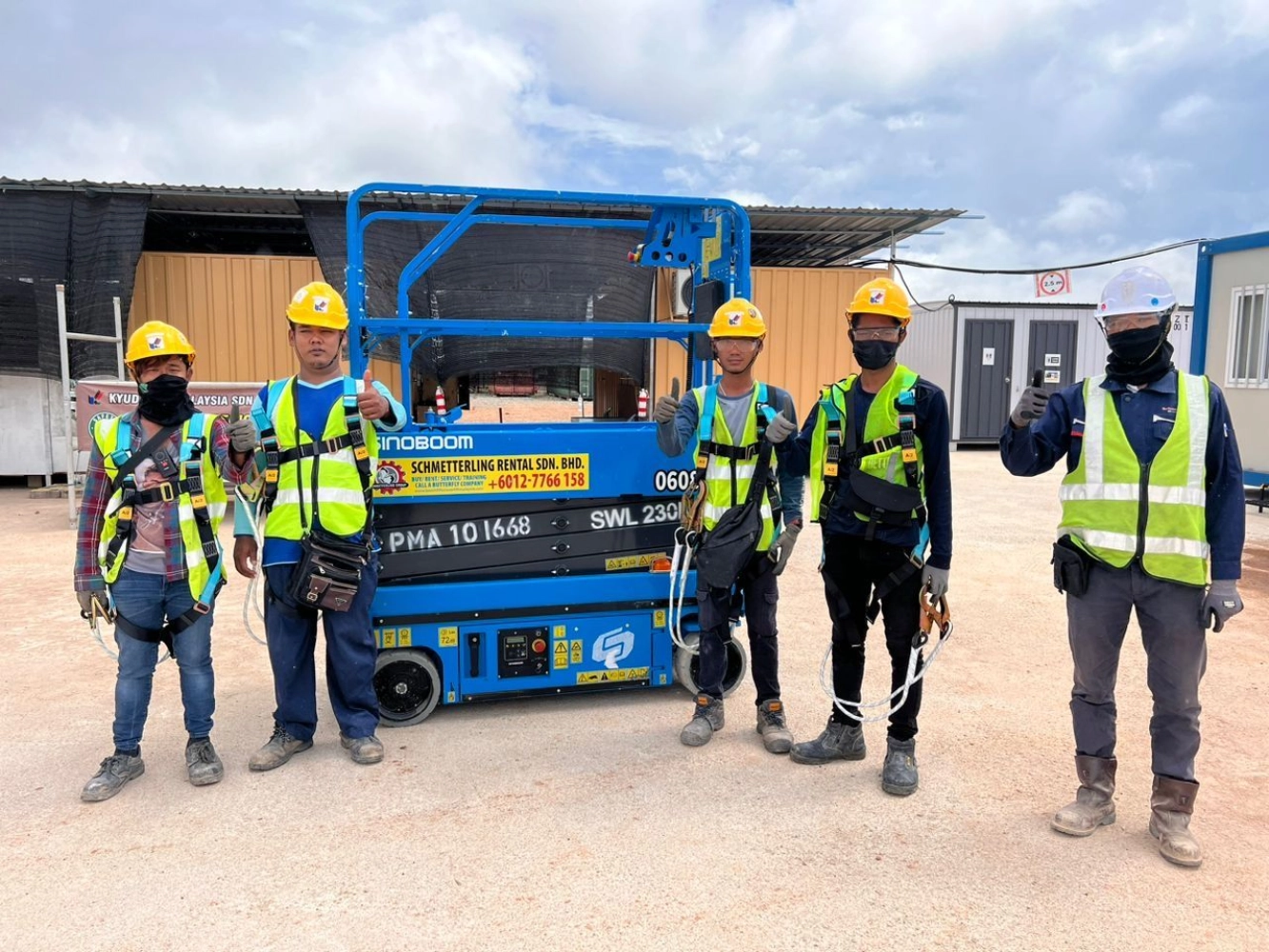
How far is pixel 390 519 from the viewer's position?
3850mm

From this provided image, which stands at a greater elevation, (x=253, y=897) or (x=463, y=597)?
(x=463, y=597)

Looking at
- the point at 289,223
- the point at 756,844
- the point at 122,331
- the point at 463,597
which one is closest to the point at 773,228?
the point at 289,223

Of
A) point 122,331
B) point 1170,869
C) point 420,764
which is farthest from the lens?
point 122,331

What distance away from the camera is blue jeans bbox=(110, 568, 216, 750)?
10.7 ft

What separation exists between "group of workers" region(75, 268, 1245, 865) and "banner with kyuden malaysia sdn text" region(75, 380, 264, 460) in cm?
598

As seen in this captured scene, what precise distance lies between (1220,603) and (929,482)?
3.21 feet

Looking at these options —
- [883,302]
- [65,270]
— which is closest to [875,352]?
[883,302]

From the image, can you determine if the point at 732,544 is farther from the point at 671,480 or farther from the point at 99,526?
the point at 99,526

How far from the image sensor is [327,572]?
340cm

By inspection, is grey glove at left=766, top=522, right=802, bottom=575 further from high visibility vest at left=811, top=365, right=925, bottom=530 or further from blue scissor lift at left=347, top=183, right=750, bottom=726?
blue scissor lift at left=347, top=183, right=750, bottom=726

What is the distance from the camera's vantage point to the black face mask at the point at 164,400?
10.8ft

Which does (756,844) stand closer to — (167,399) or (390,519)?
(390,519)

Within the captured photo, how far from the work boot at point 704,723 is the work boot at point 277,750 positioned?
1.59 metres

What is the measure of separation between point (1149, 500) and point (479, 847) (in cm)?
244
